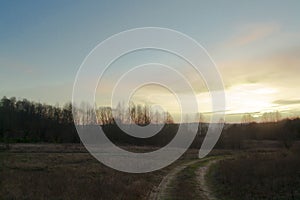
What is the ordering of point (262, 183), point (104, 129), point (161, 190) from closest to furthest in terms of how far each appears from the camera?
point (161, 190) < point (262, 183) < point (104, 129)

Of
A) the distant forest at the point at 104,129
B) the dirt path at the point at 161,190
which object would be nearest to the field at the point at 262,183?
the dirt path at the point at 161,190

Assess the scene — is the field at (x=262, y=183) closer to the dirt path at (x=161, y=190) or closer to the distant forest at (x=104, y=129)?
the dirt path at (x=161, y=190)

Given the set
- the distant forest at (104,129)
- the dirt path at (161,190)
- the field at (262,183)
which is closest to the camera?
the field at (262,183)

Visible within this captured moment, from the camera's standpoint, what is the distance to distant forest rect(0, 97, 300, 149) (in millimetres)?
79250

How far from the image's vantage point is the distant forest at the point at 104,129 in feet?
260

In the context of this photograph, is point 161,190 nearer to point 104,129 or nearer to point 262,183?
point 262,183

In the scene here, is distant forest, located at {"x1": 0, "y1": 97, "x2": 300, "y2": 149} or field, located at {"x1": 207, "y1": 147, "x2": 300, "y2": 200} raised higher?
distant forest, located at {"x1": 0, "y1": 97, "x2": 300, "y2": 149}

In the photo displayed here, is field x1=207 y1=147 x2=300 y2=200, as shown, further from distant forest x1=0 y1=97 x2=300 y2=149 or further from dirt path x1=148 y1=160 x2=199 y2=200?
distant forest x1=0 y1=97 x2=300 y2=149

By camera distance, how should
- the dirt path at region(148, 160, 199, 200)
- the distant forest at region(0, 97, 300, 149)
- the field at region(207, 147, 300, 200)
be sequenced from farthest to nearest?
the distant forest at region(0, 97, 300, 149), the dirt path at region(148, 160, 199, 200), the field at region(207, 147, 300, 200)

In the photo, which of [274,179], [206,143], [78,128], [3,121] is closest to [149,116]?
[78,128]

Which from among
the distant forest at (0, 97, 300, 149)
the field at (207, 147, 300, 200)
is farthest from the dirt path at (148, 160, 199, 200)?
the distant forest at (0, 97, 300, 149)

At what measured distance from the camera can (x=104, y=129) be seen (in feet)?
302

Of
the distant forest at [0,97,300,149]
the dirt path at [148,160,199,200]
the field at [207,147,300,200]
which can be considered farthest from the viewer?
the distant forest at [0,97,300,149]

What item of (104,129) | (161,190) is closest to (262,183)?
(161,190)
